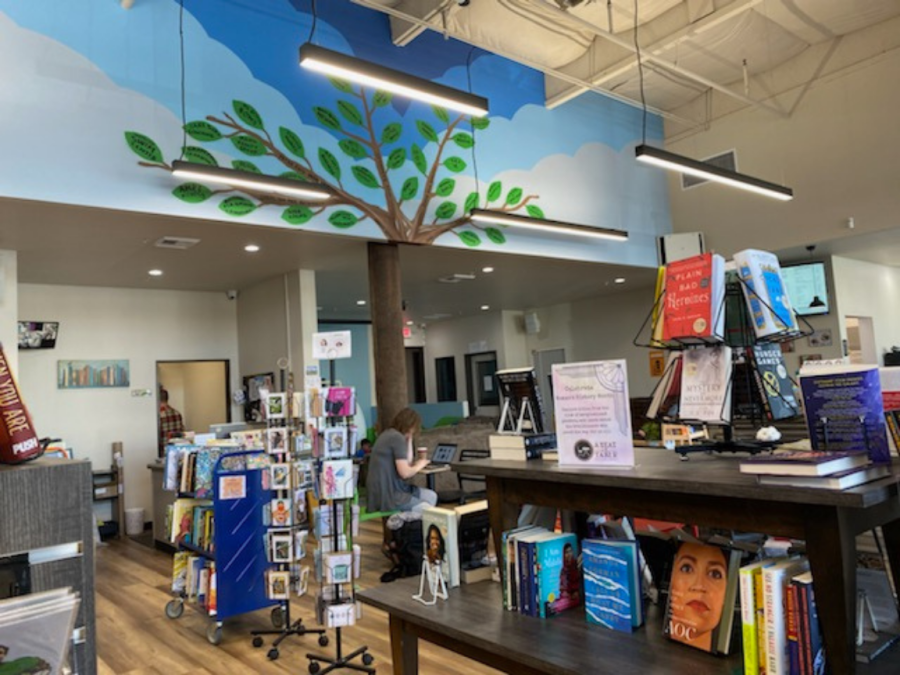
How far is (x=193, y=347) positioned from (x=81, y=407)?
5.13 ft

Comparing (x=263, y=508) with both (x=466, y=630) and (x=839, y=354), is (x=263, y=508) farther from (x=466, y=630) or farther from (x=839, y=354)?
(x=839, y=354)

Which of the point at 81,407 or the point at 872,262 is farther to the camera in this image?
the point at 872,262

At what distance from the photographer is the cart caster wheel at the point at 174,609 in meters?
4.91

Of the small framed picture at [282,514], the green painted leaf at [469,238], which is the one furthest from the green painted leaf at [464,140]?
the small framed picture at [282,514]

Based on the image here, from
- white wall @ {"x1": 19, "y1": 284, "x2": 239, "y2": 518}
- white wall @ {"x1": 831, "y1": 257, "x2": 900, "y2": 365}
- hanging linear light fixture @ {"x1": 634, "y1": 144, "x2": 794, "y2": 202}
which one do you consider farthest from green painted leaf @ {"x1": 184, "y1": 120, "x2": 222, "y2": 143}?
white wall @ {"x1": 831, "y1": 257, "x2": 900, "y2": 365}

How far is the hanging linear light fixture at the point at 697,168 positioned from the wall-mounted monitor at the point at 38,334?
701 centimetres

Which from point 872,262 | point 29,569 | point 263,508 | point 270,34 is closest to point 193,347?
point 270,34

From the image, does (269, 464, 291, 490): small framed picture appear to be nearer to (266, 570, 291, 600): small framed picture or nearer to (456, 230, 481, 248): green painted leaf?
(266, 570, 291, 600): small framed picture

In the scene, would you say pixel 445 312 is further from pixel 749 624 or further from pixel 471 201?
pixel 749 624

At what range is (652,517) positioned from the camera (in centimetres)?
177

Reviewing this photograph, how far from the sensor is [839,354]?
31.3 feet

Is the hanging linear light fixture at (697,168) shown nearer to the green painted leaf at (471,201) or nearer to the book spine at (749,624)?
the green painted leaf at (471,201)

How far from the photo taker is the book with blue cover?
1891 mm

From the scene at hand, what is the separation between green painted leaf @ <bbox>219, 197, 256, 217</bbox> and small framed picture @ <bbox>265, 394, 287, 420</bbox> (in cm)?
210
